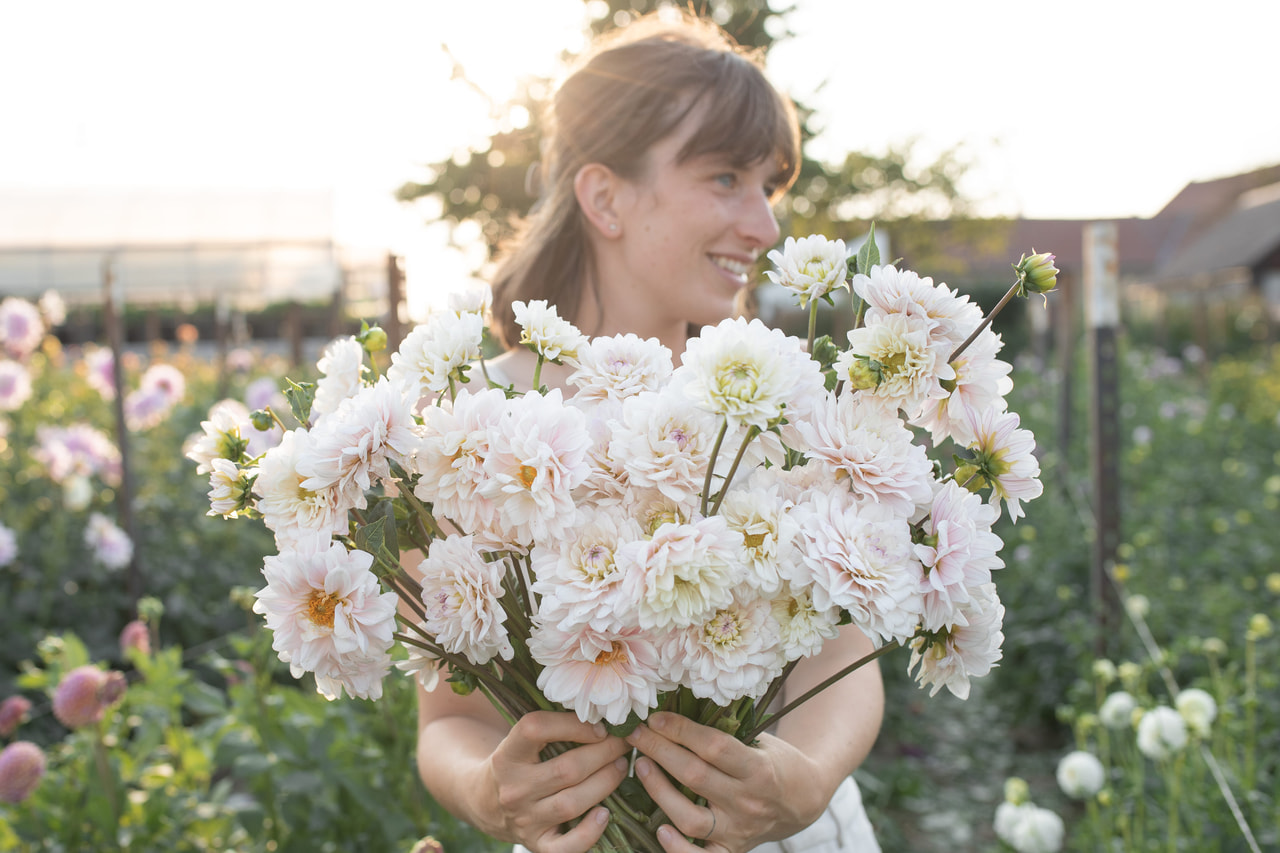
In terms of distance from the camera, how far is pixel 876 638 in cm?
71

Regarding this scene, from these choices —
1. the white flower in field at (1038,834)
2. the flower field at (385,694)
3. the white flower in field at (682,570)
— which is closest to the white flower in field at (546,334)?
the white flower in field at (682,570)

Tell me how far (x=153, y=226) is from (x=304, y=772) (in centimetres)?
1845

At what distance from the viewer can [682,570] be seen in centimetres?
67

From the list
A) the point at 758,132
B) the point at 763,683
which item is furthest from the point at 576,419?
the point at 758,132

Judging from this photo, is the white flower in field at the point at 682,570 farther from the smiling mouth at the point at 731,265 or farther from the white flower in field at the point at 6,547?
the white flower in field at the point at 6,547

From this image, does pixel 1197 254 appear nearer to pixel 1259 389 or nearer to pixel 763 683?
pixel 1259 389

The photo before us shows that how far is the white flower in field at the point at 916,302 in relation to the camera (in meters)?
0.75

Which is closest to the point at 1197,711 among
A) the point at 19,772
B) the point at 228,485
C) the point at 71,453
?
the point at 228,485

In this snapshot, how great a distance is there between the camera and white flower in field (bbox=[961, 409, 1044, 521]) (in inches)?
30.9

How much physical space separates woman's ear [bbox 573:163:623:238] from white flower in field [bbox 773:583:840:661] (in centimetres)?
91

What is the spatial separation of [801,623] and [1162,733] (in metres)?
1.60

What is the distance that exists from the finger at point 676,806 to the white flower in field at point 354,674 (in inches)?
10.1

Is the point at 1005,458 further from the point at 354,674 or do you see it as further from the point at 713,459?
the point at 354,674

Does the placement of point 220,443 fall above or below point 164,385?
above
